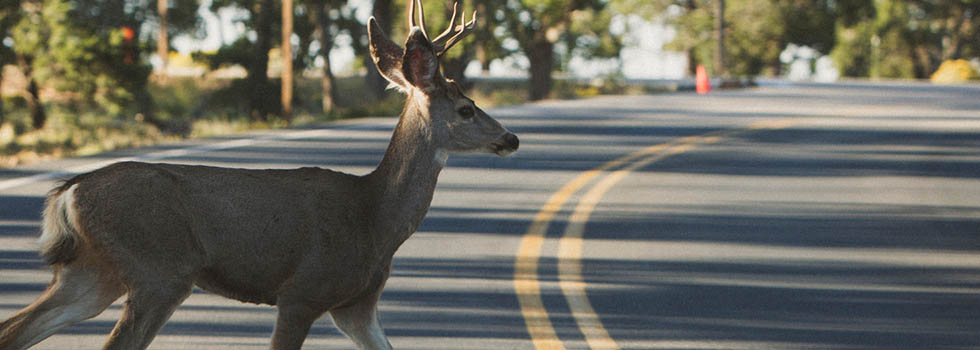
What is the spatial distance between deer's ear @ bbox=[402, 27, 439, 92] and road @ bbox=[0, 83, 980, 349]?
3201 millimetres

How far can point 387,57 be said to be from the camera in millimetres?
6504

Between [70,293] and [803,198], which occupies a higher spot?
[70,293]

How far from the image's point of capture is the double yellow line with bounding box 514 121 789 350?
9.88m

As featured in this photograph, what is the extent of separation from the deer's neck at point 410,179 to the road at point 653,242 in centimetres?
281

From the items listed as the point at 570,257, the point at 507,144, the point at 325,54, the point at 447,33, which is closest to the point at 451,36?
the point at 447,33

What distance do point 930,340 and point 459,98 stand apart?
4.95 meters

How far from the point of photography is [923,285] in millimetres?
12266

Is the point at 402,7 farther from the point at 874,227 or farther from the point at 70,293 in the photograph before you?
the point at 70,293

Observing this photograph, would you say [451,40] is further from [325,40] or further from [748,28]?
[748,28]

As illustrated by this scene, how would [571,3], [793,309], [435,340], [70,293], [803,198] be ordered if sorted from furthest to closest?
[571,3] → [803,198] → [793,309] → [435,340] → [70,293]

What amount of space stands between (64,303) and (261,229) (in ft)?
2.97

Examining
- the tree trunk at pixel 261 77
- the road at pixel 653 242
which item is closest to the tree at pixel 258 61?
the tree trunk at pixel 261 77

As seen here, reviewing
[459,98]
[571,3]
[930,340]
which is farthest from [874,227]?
[571,3]

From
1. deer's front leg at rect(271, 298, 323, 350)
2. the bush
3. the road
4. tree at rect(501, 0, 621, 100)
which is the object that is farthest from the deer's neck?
the bush
